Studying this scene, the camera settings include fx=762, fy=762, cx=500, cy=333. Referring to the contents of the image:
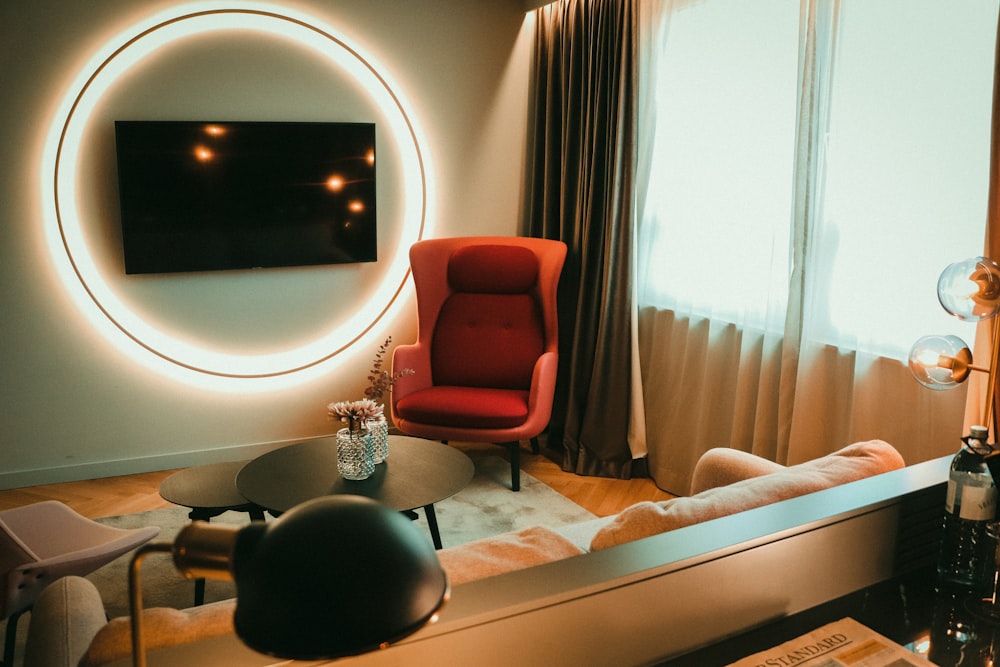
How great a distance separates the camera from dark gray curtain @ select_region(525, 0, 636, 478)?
370 cm

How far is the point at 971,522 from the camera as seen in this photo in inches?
54.1

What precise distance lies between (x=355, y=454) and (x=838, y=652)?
1.72m

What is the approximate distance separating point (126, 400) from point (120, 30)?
1.75 metres

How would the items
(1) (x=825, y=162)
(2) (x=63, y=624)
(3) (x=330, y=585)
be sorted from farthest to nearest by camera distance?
1. (1) (x=825, y=162)
2. (2) (x=63, y=624)
3. (3) (x=330, y=585)

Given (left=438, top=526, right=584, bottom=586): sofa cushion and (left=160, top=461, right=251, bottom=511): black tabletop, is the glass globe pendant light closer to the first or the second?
(left=438, top=526, right=584, bottom=586): sofa cushion

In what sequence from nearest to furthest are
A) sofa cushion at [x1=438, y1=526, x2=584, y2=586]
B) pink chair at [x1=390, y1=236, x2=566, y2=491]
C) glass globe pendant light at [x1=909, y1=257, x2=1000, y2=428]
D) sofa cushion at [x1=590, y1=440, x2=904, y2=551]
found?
sofa cushion at [x1=438, y1=526, x2=584, y2=586]
sofa cushion at [x1=590, y1=440, x2=904, y2=551]
glass globe pendant light at [x1=909, y1=257, x2=1000, y2=428]
pink chair at [x1=390, y1=236, x2=566, y2=491]

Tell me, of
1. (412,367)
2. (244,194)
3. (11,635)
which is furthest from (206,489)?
(244,194)

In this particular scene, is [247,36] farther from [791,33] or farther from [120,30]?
[791,33]

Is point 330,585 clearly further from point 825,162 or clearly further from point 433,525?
point 825,162

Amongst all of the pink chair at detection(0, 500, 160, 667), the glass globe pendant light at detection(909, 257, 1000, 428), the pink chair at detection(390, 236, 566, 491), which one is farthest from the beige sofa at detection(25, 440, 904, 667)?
the pink chair at detection(390, 236, 566, 491)

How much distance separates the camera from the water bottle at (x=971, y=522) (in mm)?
1361

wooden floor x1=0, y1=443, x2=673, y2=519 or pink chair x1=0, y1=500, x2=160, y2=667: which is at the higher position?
pink chair x1=0, y1=500, x2=160, y2=667

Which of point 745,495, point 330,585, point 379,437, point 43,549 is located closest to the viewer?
point 330,585

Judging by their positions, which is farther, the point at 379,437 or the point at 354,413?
the point at 379,437
